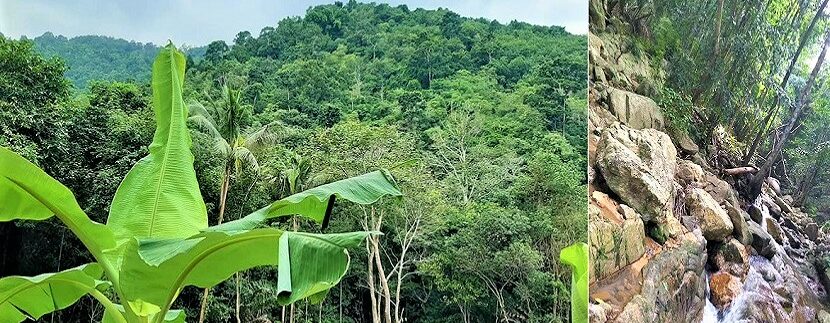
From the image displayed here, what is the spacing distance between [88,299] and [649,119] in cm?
304

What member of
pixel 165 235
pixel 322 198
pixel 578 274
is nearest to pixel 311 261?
pixel 322 198

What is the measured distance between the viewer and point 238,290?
5086 mm

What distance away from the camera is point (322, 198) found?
243 centimetres

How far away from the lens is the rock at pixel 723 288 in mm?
3346

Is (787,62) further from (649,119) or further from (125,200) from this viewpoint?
(125,200)

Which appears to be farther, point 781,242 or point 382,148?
point 382,148

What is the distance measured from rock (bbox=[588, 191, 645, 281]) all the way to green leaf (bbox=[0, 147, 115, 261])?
2028 mm

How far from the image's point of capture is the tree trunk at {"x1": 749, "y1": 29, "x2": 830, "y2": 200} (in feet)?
10.4

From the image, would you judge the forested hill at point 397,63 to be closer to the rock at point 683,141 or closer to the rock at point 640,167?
the rock at point 640,167

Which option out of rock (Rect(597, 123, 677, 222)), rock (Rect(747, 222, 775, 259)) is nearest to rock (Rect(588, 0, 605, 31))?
rock (Rect(597, 123, 677, 222))

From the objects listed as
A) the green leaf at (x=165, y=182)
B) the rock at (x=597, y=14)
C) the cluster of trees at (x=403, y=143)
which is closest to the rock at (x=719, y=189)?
the rock at (x=597, y=14)

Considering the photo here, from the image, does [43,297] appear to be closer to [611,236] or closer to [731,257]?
[611,236]

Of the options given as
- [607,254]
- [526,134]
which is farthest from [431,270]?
[607,254]

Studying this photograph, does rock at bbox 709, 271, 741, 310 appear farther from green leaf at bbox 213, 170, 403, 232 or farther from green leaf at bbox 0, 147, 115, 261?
green leaf at bbox 0, 147, 115, 261
